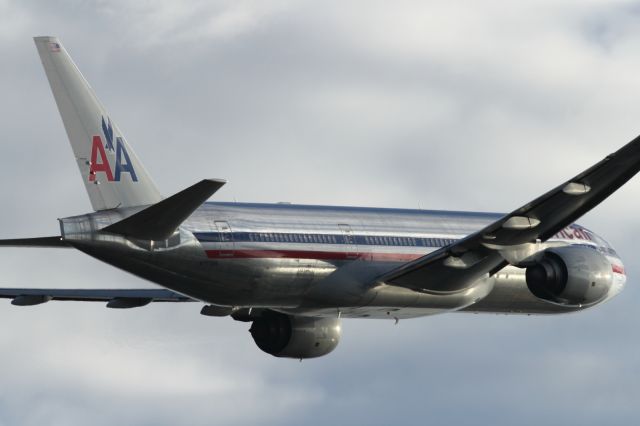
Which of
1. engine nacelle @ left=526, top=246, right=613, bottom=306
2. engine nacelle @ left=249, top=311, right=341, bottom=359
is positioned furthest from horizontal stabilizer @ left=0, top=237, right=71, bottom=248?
engine nacelle @ left=526, top=246, right=613, bottom=306

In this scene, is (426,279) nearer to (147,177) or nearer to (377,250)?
(377,250)

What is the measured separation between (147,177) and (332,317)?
8524 millimetres

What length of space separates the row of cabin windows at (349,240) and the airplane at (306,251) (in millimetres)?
42

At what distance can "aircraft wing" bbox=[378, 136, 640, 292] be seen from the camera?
160 feet

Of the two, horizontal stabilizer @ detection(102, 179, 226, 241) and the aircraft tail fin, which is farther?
the aircraft tail fin

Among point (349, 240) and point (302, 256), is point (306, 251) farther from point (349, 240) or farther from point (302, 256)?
point (349, 240)

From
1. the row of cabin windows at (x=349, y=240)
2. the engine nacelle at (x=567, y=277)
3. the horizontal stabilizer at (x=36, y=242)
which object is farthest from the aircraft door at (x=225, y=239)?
the engine nacelle at (x=567, y=277)

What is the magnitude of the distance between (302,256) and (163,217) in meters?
5.95

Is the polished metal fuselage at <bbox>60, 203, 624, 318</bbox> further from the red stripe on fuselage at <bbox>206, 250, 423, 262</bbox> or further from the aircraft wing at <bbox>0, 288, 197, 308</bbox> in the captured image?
the aircraft wing at <bbox>0, 288, 197, 308</bbox>

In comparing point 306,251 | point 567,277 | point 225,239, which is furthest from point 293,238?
point 567,277

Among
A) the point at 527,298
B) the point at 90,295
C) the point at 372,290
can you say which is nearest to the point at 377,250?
the point at 372,290

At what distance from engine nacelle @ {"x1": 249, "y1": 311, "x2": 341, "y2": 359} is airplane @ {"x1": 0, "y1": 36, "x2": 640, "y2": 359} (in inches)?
1.7

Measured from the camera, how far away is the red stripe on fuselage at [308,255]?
163 ft

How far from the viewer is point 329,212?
5341cm
